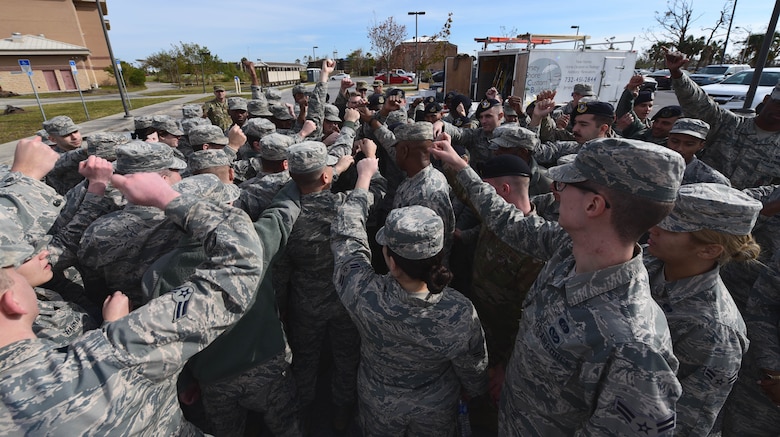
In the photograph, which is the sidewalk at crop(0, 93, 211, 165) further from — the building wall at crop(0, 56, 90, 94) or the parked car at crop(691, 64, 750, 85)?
the parked car at crop(691, 64, 750, 85)

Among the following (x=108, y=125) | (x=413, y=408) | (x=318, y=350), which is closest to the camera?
(x=413, y=408)

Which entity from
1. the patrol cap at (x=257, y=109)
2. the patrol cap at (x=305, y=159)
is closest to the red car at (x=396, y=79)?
the patrol cap at (x=257, y=109)

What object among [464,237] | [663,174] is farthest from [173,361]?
[464,237]

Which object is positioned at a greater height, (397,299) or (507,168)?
(507,168)

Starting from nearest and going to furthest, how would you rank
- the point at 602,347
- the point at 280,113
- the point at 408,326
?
the point at 602,347
the point at 408,326
the point at 280,113

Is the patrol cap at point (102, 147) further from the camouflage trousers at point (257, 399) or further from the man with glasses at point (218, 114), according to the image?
the man with glasses at point (218, 114)

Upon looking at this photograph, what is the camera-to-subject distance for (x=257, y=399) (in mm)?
2480

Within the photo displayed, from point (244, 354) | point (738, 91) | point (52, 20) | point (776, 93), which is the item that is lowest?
point (244, 354)

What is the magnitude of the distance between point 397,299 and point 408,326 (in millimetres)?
151

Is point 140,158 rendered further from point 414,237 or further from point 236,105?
point 236,105

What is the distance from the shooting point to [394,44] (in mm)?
36438

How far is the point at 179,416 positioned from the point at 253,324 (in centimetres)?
68

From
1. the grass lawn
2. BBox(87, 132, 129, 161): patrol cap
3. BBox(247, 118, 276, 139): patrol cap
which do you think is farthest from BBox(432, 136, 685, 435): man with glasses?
the grass lawn

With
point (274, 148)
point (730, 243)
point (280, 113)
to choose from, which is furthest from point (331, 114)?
point (730, 243)
